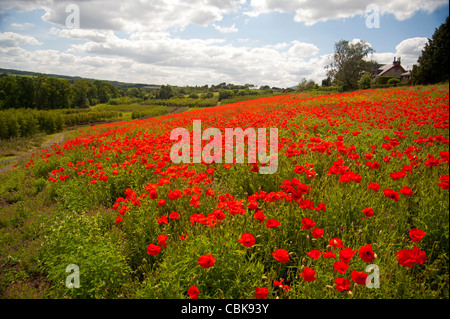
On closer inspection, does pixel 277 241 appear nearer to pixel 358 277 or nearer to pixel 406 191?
pixel 358 277

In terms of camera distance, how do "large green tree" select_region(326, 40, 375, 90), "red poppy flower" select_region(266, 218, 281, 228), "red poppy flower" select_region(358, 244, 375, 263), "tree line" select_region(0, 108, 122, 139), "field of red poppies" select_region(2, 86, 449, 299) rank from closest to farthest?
1. "red poppy flower" select_region(358, 244, 375, 263)
2. "field of red poppies" select_region(2, 86, 449, 299)
3. "red poppy flower" select_region(266, 218, 281, 228)
4. "tree line" select_region(0, 108, 122, 139)
5. "large green tree" select_region(326, 40, 375, 90)

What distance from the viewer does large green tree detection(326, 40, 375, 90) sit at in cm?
3856

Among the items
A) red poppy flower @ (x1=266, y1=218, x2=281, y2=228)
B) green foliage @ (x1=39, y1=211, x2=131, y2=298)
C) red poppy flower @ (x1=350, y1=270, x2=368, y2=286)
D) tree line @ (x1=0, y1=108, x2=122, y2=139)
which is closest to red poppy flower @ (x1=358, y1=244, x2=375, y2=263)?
red poppy flower @ (x1=350, y1=270, x2=368, y2=286)

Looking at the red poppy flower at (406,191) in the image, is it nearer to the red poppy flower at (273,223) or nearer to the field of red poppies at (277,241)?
the field of red poppies at (277,241)

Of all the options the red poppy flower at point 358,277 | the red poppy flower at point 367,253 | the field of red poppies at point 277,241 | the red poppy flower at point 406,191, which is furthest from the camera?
the red poppy flower at point 406,191

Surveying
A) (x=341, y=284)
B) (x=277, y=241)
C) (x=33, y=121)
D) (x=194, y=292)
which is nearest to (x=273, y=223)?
(x=277, y=241)

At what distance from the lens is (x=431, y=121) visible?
16.3ft

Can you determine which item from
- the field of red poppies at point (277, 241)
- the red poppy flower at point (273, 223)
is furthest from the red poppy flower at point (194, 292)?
the red poppy flower at point (273, 223)

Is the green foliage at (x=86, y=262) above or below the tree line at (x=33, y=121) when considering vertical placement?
below

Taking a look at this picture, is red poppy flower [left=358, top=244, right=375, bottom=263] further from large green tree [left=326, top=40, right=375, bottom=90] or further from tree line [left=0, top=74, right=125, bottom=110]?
tree line [left=0, top=74, right=125, bottom=110]

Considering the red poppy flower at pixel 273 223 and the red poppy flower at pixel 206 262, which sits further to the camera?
the red poppy flower at pixel 273 223

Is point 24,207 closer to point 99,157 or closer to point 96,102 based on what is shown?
point 99,157

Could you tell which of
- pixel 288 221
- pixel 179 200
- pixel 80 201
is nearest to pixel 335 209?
pixel 288 221

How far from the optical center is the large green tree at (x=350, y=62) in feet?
127
